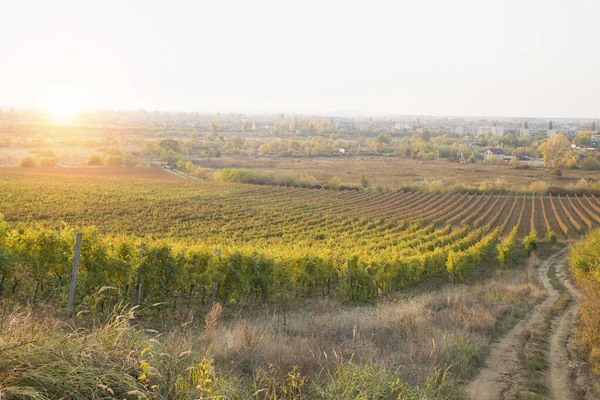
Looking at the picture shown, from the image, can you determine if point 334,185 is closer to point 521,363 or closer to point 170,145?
point 521,363

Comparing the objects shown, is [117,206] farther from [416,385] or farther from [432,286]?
[416,385]

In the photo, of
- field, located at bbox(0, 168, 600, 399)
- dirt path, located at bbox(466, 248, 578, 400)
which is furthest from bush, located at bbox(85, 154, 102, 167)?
dirt path, located at bbox(466, 248, 578, 400)

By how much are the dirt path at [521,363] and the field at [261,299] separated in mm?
110

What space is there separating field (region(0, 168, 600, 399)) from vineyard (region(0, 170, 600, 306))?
8cm

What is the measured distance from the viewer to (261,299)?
16.0 meters

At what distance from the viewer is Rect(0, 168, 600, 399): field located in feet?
16.1

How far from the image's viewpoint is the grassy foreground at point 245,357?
13.2 feet

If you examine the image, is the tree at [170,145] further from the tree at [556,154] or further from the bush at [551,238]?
the bush at [551,238]

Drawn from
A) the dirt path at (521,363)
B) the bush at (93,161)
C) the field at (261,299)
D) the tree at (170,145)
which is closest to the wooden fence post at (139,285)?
the field at (261,299)

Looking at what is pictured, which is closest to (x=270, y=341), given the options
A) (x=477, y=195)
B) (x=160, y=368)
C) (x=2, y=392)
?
(x=160, y=368)

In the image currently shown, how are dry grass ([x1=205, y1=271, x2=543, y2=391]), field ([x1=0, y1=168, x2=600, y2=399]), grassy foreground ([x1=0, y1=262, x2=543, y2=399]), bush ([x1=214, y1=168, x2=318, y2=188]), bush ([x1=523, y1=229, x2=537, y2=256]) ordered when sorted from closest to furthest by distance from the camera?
grassy foreground ([x1=0, y1=262, x2=543, y2=399]) → field ([x1=0, y1=168, x2=600, y2=399]) → dry grass ([x1=205, y1=271, x2=543, y2=391]) → bush ([x1=523, y1=229, x2=537, y2=256]) → bush ([x1=214, y1=168, x2=318, y2=188])

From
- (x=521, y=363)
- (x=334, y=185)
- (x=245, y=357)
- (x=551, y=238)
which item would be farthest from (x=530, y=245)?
(x=334, y=185)

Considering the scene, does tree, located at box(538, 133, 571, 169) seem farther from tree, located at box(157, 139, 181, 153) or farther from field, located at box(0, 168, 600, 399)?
tree, located at box(157, 139, 181, 153)

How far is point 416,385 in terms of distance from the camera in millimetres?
6375
